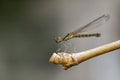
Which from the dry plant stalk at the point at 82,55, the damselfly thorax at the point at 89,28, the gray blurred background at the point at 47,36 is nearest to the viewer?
the dry plant stalk at the point at 82,55

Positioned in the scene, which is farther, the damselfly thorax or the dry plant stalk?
the damselfly thorax

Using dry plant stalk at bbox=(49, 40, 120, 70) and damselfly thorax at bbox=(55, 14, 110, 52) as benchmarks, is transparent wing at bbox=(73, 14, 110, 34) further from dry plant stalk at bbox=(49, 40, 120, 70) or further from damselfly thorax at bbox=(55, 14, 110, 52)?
dry plant stalk at bbox=(49, 40, 120, 70)

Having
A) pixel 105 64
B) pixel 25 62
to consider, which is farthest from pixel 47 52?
pixel 105 64

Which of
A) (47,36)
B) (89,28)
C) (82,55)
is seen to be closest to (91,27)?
(89,28)

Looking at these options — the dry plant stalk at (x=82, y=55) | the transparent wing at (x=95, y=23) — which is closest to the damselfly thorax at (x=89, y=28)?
the transparent wing at (x=95, y=23)

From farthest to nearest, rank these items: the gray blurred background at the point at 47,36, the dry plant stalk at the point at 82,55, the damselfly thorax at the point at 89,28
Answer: the gray blurred background at the point at 47,36 → the damselfly thorax at the point at 89,28 → the dry plant stalk at the point at 82,55

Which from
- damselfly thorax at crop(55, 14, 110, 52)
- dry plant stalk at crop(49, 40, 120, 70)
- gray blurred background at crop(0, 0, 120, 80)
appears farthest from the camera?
gray blurred background at crop(0, 0, 120, 80)

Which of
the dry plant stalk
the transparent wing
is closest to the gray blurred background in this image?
the transparent wing

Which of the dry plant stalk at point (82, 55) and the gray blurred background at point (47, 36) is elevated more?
the gray blurred background at point (47, 36)

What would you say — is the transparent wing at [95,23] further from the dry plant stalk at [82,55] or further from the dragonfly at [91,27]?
the dry plant stalk at [82,55]
